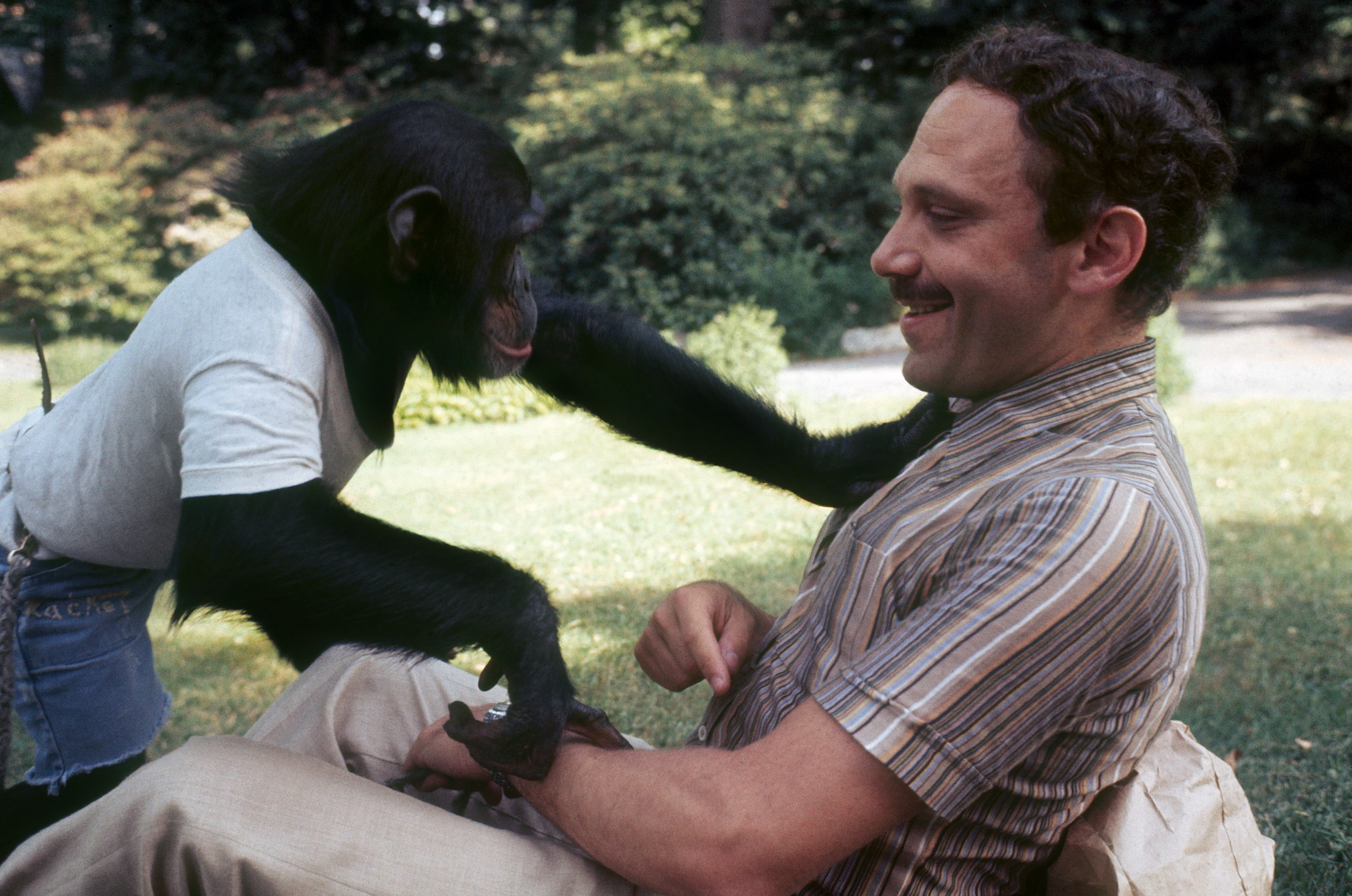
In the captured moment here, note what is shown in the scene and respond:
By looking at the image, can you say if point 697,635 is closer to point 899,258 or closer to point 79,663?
point 899,258

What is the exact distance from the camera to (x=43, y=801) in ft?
8.50

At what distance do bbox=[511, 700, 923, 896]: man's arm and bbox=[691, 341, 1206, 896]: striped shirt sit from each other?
46 millimetres

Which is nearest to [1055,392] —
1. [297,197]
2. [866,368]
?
[297,197]

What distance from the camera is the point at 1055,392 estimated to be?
1.77 m

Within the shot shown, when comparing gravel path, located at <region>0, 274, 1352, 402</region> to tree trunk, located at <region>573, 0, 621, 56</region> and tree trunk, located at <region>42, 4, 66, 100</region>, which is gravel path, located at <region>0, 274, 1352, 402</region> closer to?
tree trunk, located at <region>42, 4, 66, 100</region>

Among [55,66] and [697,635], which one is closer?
[697,635]

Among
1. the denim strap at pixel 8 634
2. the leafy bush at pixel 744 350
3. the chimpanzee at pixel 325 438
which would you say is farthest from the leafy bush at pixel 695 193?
the denim strap at pixel 8 634

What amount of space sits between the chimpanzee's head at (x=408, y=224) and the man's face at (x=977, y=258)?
37.0 inches

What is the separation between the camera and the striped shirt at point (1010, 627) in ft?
4.62

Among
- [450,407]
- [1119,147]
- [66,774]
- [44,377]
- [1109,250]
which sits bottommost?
[450,407]

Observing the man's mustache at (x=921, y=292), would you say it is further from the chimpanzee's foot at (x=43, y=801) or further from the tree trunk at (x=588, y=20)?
the tree trunk at (x=588, y=20)

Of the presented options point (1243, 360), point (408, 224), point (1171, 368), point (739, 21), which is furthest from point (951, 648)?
point (739, 21)

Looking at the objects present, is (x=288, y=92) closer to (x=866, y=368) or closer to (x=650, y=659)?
(x=866, y=368)

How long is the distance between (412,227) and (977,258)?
1.18 m
